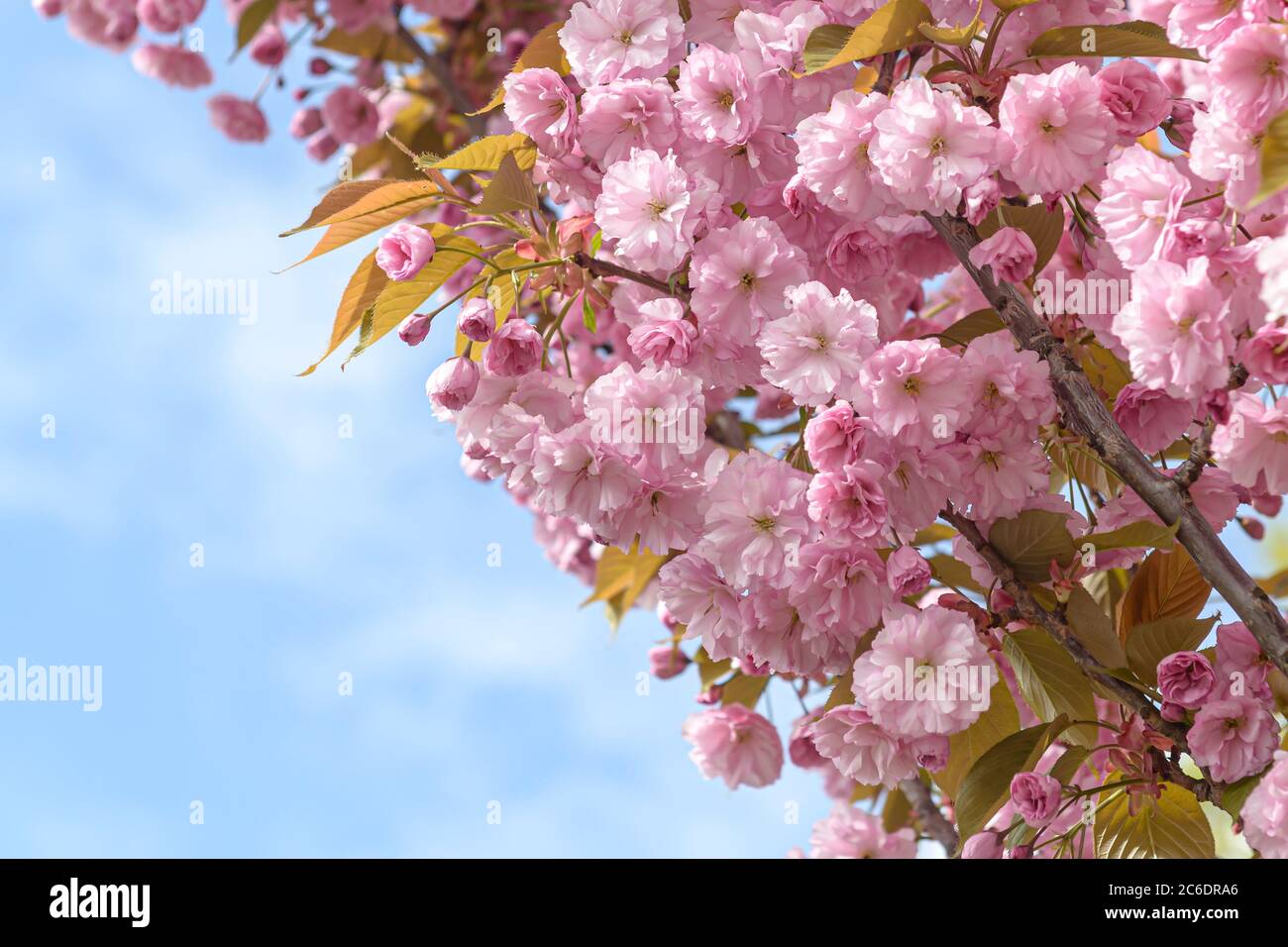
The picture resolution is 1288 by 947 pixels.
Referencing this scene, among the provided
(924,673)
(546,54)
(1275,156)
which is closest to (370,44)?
(546,54)

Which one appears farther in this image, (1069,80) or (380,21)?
(380,21)

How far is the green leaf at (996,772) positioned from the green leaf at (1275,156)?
1.92ft

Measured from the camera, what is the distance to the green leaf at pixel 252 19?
9.33 ft

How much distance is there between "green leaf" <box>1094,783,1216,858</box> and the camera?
46.8 inches

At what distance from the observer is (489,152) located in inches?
52.0

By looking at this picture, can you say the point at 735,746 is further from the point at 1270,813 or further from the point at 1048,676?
the point at 1270,813

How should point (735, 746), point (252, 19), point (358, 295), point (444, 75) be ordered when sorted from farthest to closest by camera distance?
point (444, 75) < point (252, 19) < point (735, 746) < point (358, 295)

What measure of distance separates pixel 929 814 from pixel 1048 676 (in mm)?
764

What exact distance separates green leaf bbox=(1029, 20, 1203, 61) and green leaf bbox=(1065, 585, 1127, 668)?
21.1 inches

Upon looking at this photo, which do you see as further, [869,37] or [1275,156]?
[869,37]
